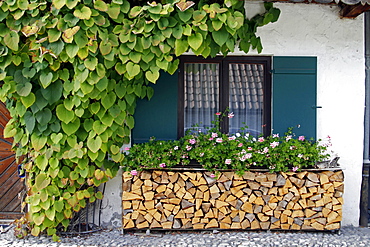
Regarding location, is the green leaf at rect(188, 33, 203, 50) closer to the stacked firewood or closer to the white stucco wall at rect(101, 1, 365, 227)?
the white stucco wall at rect(101, 1, 365, 227)

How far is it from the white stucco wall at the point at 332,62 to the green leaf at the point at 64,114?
225 centimetres

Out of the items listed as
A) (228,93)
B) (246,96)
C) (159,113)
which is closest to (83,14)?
(159,113)

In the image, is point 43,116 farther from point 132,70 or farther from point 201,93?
point 201,93

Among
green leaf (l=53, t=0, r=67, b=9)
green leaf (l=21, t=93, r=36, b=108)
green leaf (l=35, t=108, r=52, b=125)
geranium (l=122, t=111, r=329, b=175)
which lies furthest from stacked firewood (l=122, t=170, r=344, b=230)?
green leaf (l=53, t=0, r=67, b=9)

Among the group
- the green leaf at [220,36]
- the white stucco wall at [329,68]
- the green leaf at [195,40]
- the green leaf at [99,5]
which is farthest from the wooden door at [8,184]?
the green leaf at [220,36]

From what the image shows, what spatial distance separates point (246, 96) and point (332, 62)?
105 cm

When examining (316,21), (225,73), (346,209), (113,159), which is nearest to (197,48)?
(225,73)

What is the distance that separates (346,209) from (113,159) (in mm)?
2731

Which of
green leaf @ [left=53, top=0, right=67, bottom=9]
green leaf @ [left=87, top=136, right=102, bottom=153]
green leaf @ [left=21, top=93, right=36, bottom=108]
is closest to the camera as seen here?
green leaf @ [left=53, top=0, right=67, bottom=9]

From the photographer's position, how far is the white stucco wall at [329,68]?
4590 mm

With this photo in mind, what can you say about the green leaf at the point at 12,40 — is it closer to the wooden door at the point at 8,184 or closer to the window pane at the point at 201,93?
the wooden door at the point at 8,184

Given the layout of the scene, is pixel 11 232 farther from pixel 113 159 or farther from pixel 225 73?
pixel 225 73

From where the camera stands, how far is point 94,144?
3875mm

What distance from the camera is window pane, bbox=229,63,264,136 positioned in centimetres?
471
